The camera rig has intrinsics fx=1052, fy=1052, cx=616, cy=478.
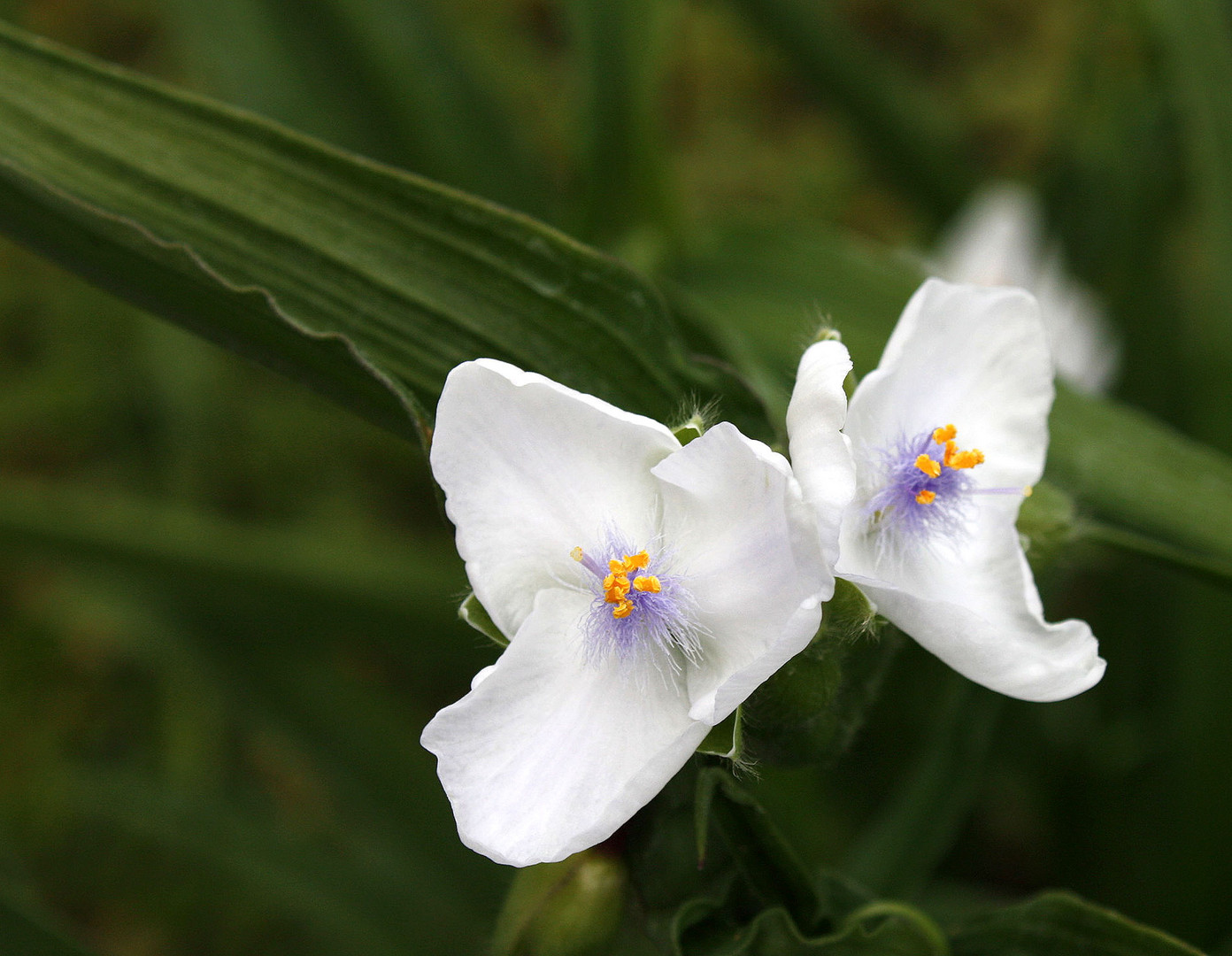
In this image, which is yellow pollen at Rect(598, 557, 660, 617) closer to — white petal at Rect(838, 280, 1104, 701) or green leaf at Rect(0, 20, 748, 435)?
white petal at Rect(838, 280, 1104, 701)

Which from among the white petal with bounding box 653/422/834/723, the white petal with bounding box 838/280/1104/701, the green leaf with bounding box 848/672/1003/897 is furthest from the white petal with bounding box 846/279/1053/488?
the green leaf with bounding box 848/672/1003/897

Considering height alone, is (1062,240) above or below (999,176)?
below

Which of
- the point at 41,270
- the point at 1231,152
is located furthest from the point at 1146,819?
the point at 41,270

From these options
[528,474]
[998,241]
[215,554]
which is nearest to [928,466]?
[528,474]

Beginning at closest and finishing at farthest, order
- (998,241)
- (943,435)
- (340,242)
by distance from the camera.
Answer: (943,435), (340,242), (998,241)

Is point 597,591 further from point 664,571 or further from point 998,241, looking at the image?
point 998,241

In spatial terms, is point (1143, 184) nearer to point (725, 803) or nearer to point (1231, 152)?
point (1231, 152)

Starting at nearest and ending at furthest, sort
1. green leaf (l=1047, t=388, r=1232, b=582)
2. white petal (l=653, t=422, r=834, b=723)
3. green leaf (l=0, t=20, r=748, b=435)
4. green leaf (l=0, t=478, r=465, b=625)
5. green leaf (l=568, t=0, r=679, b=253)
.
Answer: white petal (l=653, t=422, r=834, b=723), green leaf (l=0, t=20, r=748, b=435), green leaf (l=1047, t=388, r=1232, b=582), green leaf (l=568, t=0, r=679, b=253), green leaf (l=0, t=478, r=465, b=625)
